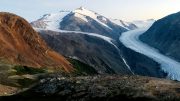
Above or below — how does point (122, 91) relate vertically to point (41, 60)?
above

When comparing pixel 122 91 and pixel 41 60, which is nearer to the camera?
pixel 122 91

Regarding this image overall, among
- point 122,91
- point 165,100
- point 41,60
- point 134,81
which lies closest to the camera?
point 165,100

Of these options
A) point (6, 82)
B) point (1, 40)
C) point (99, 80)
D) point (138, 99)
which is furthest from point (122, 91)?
point (1, 40)

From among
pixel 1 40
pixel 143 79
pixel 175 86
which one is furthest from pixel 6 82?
pixel 1 40

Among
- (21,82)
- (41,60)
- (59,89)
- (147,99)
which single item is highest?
(147,99)

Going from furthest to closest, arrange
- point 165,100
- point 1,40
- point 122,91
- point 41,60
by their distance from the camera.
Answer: point 41,60
point 1,40
point 122,91
point 165,100

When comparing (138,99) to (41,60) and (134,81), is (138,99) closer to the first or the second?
(134,81)
